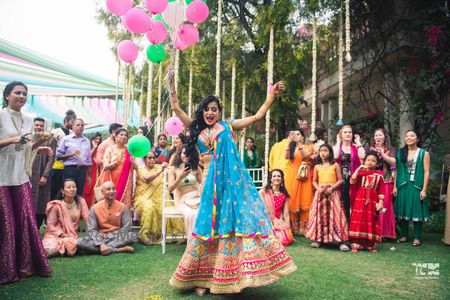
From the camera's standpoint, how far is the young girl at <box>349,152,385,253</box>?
459cm

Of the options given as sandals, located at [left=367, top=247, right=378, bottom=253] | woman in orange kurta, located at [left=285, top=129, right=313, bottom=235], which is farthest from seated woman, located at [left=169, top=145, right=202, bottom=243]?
sandals, located at [left=367, top=247, right=378, bottom=253]

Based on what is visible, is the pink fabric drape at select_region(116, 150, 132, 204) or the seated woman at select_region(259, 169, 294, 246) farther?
the pink fabric drape at select_region(116, 150, 132, 204)

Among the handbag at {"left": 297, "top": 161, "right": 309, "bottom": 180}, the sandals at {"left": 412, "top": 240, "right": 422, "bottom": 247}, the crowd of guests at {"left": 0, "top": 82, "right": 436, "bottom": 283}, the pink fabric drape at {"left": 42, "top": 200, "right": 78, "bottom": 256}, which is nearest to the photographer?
the crowd of guests at {"left": 0, "top": 82, "right": 436, "bottom": 283}

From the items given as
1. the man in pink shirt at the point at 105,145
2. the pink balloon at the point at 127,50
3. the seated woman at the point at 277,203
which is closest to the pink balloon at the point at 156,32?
the pink balloon at the point at 127,50

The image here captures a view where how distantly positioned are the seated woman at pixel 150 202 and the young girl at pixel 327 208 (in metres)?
1.83

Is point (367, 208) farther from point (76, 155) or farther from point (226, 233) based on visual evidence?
point (76, 155)

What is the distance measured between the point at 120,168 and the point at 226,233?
3.06 metres

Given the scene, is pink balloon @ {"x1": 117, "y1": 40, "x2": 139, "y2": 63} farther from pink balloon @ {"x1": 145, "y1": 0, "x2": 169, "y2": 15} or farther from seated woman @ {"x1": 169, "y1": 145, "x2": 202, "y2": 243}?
seated woman @ {"x1": 169, "y1": 145, "x2": 202, "y2": 243}

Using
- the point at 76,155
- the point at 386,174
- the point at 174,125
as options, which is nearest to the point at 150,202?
the point at 174,125

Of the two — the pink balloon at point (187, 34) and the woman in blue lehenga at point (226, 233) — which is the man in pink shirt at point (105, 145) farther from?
the woman in blue lehenga at point (226, 233)

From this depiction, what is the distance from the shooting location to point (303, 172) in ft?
18.8

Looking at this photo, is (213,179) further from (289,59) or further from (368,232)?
(289,59)

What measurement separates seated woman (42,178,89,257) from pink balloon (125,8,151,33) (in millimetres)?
1961

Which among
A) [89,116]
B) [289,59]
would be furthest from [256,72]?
[89,116]
